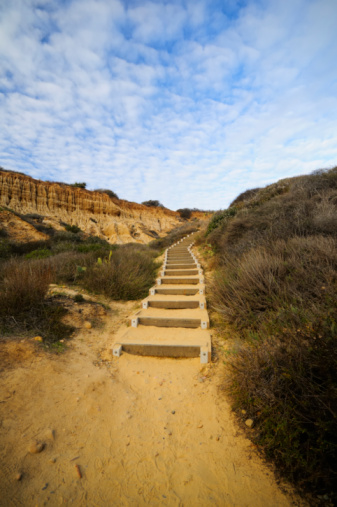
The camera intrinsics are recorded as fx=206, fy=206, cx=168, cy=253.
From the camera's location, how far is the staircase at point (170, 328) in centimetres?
343

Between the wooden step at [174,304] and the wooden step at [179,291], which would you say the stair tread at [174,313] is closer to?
the wooden step at [174,304]

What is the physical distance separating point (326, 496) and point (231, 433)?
33.7 inches

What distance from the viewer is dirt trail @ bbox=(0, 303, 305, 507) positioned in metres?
1.59

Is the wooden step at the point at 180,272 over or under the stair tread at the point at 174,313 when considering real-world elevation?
over

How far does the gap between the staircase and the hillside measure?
45.6 ft

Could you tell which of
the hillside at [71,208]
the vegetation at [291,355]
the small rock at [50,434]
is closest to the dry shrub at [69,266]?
the vegetation at [291,355]

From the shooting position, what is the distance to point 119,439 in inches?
81.4

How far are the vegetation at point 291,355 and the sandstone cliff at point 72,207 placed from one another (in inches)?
639

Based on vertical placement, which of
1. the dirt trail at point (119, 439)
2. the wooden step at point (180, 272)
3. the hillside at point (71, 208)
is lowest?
the dirt trail at point (119, 439)

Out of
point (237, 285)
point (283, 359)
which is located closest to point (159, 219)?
point (237, 285)

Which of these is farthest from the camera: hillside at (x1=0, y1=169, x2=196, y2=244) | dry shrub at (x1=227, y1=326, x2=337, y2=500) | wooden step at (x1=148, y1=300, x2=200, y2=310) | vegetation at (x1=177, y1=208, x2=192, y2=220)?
vegetation at (x1=177, y1=208, x2=192, y2=220)

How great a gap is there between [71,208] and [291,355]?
2181 cm

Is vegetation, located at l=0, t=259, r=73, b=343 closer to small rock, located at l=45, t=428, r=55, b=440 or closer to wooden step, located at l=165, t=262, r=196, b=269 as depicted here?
small rock, located at l=45, t=428, r=55, b=440

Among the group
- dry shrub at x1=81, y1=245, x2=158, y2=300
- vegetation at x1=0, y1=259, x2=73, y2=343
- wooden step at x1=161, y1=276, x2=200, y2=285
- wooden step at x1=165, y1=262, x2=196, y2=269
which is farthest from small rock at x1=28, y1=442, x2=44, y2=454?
wooden step at x1=165, y1=262, x2=196, y2=269
